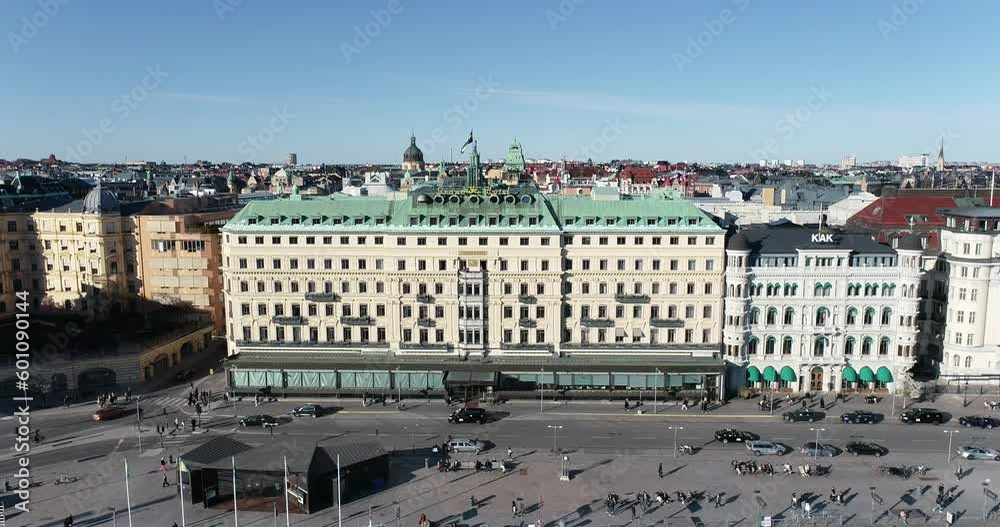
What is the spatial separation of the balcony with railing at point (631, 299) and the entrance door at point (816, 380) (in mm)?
24750

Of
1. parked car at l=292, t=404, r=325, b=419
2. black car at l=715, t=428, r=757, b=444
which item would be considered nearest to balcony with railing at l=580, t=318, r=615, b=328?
black car at l=715, t=428, r=757, b=444

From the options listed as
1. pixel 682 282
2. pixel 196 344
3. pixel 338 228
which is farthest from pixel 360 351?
pixel 682 282

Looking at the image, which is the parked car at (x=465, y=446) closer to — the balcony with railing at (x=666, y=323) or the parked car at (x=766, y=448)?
the parked car at (x=766, y=448)

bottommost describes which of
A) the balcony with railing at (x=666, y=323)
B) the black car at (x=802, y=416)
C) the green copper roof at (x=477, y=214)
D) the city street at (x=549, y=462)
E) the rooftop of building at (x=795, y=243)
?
the city street at (x=549, y=462)

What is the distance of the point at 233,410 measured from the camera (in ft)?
321

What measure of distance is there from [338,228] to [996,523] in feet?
264

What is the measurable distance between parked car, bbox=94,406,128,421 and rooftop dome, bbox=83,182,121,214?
137 ft

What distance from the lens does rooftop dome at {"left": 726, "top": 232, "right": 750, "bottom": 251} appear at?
Answer: 101000 millimetres

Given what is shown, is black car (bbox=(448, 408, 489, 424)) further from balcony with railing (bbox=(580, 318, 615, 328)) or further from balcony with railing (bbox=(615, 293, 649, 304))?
balcony with railing (bbox=(615, 293, 649, 304))

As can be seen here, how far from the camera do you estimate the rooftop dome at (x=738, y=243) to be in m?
101

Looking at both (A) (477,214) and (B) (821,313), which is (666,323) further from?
(A) (477,214)

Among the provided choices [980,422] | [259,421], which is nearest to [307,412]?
[259,421]

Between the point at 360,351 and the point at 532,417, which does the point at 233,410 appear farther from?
the point at 532,417

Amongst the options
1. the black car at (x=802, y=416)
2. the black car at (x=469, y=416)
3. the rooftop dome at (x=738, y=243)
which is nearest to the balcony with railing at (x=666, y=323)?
the rooftop dome at (x=738, y=243)
